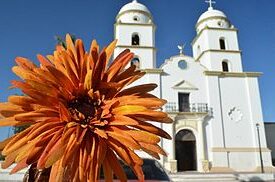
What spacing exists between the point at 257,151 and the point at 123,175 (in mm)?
25897

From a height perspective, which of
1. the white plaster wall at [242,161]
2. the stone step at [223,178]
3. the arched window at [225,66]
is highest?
the arched window at [225,66]

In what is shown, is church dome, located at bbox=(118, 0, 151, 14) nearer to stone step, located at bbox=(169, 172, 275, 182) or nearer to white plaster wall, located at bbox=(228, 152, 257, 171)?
white plaster wall, located at bbox=(228, 152, 257, 171)

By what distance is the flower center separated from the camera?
A: 0.77 meters

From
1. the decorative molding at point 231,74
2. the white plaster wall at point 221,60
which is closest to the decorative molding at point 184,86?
the decorative molding at point 231,74

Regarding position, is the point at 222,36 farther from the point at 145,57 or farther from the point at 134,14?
the point at 134,14

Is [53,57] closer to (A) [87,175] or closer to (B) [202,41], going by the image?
(A) [87,175]

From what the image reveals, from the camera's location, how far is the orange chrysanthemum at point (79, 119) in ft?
2.28

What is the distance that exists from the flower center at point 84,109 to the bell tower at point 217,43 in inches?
1071

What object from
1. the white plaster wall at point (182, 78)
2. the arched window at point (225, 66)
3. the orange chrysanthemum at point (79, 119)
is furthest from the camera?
the arched window at point (225, 66)

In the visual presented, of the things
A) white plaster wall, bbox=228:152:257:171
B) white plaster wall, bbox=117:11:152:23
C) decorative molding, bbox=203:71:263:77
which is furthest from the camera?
white plaster wall, bbox=117:11:152:23

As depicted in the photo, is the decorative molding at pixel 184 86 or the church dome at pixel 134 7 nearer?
the decorative molding at pixel 184 86

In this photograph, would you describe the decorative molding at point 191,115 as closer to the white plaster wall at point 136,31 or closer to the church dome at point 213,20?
the white plaster wall at point 136,31

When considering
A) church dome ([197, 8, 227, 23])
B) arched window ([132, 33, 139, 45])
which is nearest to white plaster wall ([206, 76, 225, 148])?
arched window ([132, 33, 139, 45])

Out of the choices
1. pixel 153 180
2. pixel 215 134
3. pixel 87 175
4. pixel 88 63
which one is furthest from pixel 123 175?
pixel 215 134
